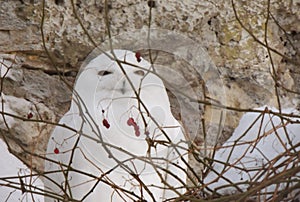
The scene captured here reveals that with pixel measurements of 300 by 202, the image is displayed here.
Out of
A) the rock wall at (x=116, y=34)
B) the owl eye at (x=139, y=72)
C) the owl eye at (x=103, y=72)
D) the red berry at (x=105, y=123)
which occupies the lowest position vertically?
the red berry at (x=105, y=123)

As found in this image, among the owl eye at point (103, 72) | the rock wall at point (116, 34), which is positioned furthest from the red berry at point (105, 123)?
the rock wall at point (116, 34)

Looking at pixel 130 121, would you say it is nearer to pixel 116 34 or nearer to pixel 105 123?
pixel 105 123

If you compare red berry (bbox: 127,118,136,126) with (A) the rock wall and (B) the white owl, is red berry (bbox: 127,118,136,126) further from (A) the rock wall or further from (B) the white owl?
(A) the rock wall

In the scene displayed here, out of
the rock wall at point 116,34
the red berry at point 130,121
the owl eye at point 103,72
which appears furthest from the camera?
the rock wall at point 116,34

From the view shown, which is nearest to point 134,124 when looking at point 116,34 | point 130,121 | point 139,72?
point 130,121

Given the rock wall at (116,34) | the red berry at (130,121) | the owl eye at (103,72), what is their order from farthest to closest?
the rock wall at (116,34)
the owl eye at (103,72)
the red berry at (130,121)

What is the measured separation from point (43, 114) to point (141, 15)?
0.45 meters

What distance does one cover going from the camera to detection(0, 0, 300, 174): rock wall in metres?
2.03

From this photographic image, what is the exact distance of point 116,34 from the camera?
203cm

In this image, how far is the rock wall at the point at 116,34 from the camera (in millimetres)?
2025

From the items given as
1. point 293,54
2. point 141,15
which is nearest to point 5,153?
point 141,15

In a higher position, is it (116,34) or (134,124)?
(116,34)

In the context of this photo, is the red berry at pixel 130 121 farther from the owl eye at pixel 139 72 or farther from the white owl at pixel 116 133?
the owl eye at pixel 139 72

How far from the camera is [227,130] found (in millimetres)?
2070
